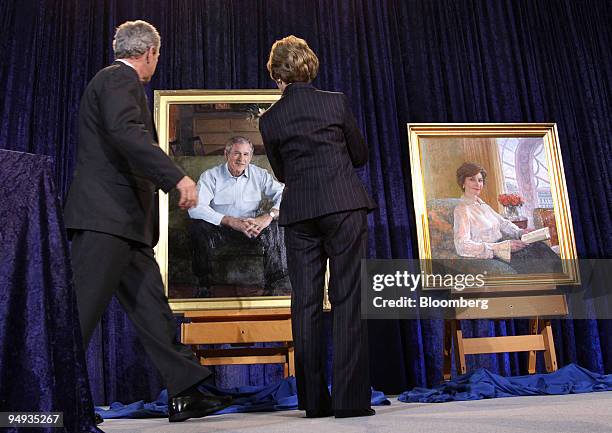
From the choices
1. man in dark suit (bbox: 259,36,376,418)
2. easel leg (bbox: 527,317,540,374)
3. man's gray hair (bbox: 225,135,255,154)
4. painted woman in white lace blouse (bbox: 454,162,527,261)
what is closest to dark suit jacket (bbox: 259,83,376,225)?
man in dark suit (bbox: 259,36,376,418)

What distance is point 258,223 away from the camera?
3.87m

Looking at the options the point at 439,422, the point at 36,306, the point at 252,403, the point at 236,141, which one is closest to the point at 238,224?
the point at 236,141

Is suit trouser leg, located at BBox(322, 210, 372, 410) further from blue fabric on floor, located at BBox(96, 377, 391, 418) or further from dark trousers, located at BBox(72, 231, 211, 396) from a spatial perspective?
blue fabric on floor, located at BBox(96, 377, 391, 418)

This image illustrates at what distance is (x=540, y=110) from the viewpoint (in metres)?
4.70

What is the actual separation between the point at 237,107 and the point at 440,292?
180 cm

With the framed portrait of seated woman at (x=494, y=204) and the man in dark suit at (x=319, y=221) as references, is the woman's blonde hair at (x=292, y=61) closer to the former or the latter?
the man in dark suit at (x=319, y=221)

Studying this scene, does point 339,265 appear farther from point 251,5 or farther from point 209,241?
point 251,5

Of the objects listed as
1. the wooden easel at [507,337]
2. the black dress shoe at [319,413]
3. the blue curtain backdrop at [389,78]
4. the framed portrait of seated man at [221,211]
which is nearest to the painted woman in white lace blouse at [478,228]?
the wooden easel at [507,337]

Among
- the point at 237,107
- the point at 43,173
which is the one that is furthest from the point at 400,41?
the point at 43,173

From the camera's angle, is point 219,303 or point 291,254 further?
point 219,303

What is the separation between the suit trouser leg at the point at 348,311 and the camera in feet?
7.00

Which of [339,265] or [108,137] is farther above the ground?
[108,137]

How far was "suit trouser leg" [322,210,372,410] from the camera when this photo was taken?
7.00 ft

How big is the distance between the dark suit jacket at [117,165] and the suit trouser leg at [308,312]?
0.53 m
